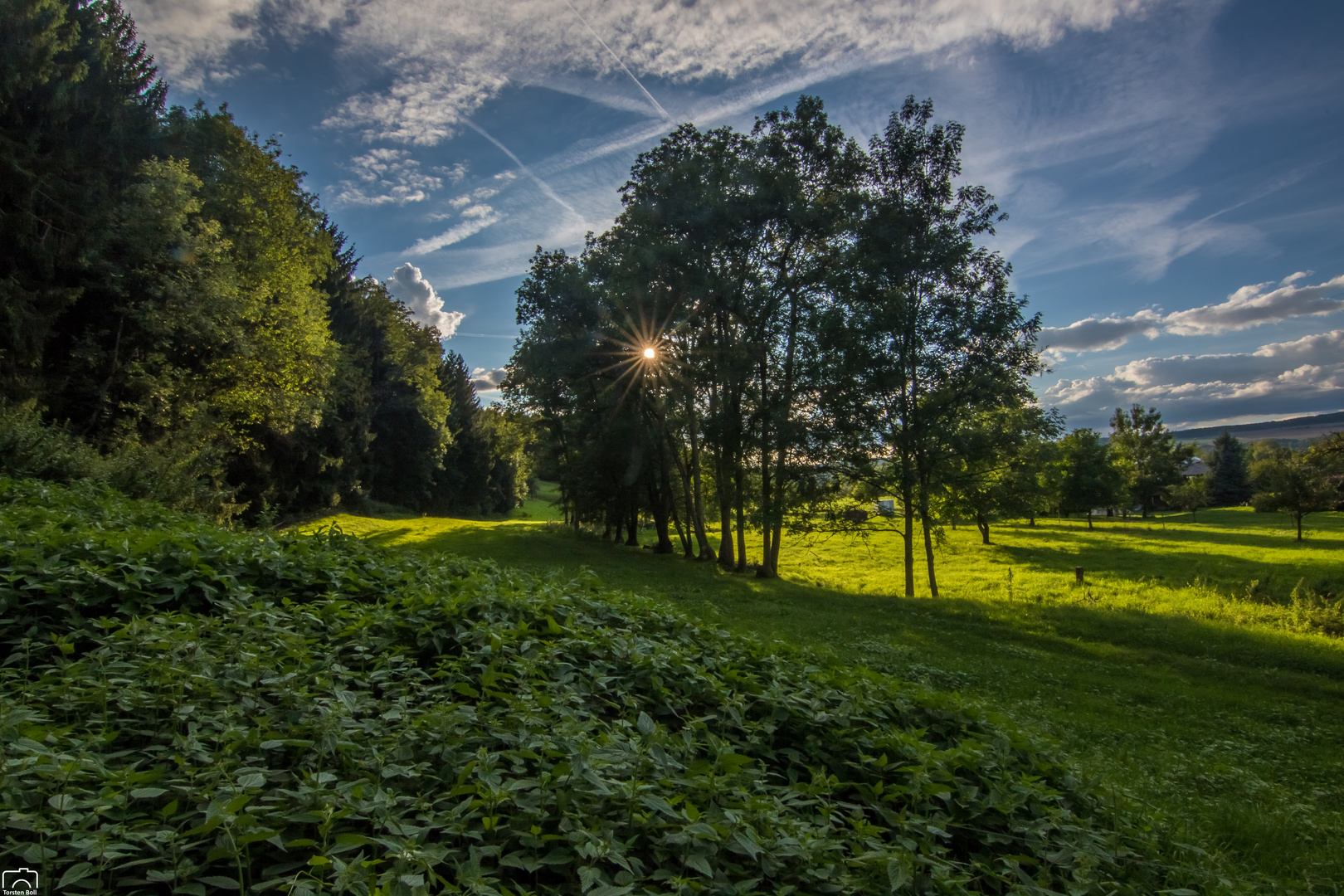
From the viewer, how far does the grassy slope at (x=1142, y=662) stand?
630 centimetres

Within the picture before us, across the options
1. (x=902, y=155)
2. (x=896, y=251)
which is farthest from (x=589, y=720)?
(x=902, y=155)

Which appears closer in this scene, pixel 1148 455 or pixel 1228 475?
pixel 1148 455

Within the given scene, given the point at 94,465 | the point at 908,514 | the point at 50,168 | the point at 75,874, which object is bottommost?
the point at 908,514

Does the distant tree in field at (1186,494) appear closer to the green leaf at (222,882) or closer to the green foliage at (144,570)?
the green foliage at (144,570)

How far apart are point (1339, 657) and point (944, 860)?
16.3 meters

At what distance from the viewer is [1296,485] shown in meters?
41.8

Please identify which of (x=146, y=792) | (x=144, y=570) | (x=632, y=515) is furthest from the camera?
(x=632, y=515)

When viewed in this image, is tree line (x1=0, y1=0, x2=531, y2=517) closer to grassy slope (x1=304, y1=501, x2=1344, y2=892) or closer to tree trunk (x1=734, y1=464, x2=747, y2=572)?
grassy slope (x1=304, y1=501, x2=1344, y2=892)

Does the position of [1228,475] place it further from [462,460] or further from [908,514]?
[462,460]

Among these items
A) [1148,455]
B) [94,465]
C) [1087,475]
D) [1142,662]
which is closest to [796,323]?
[1142,662]

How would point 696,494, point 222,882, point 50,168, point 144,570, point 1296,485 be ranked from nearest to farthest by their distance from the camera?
1. point 222,882
2. point 144,570
3. point 50,168
4. point 696,494
5. point 1296,485

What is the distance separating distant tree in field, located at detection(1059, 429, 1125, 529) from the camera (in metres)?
57.7

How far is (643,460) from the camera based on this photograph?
94.5ft

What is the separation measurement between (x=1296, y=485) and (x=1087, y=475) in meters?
16.5
